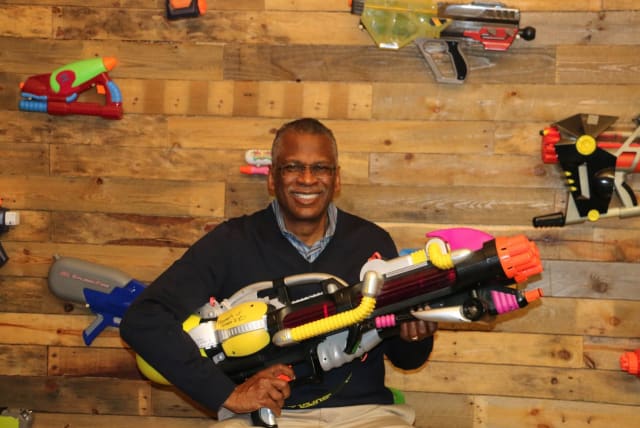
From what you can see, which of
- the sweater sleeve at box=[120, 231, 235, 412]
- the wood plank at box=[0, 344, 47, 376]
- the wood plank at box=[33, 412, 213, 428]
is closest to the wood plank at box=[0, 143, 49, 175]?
the wood plank at box=[0, 344, 47, 376]

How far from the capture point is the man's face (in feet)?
7.49

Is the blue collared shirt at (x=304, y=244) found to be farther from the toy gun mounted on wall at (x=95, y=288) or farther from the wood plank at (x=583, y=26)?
the wood plank at (x=583, y=26)

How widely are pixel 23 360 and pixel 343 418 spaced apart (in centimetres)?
123

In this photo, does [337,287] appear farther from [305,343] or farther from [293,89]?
[293,89]

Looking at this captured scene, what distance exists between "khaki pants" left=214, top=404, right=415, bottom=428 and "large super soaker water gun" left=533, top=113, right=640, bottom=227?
780 mm

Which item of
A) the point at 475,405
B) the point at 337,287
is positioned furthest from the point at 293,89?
the point at 475,405

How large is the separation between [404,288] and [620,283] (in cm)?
100

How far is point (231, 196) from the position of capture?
275cm

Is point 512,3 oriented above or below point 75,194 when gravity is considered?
above

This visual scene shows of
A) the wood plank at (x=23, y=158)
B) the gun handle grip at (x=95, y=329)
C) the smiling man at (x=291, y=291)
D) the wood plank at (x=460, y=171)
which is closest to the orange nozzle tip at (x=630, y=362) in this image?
the wood plank at (x=460, y=171)

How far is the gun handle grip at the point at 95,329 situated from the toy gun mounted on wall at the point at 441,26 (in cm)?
124

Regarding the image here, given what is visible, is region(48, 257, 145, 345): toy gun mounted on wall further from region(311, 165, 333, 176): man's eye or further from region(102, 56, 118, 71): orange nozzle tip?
region(311, 165, 333, 176): man's eye

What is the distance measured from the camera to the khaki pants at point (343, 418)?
2.14 meters

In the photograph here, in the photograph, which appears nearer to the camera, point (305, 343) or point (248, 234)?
point (305, 343)
